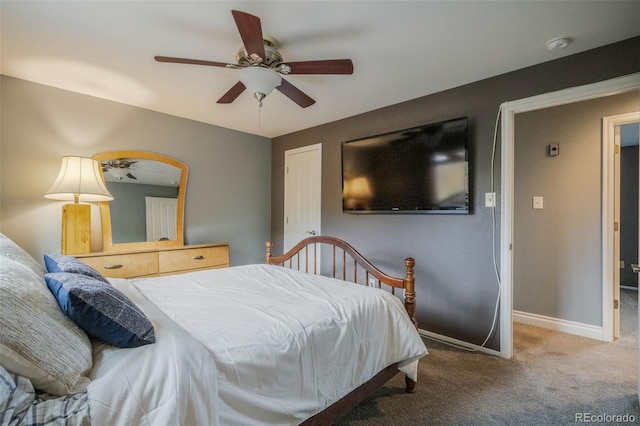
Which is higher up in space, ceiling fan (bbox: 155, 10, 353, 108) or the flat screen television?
ceiling fan (bbox: 155, 10, 353, 108)

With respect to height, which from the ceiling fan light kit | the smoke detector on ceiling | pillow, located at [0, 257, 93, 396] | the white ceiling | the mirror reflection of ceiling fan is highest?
the white ceiling

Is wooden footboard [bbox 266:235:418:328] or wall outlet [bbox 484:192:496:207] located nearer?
wooden footboard [bbox 266:235:418:328]

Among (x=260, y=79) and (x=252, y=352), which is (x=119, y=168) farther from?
(x=252, y=352)

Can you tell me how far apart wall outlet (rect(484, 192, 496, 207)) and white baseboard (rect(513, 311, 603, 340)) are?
166 cm

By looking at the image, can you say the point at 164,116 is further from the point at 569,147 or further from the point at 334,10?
the point at 569,147

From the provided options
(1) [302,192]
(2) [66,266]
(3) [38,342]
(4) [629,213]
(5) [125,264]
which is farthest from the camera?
(4) [629,213]

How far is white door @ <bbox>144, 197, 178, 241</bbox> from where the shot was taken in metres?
3.26

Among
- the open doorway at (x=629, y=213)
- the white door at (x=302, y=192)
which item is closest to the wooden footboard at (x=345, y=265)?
the white door at (x=302, y=192)

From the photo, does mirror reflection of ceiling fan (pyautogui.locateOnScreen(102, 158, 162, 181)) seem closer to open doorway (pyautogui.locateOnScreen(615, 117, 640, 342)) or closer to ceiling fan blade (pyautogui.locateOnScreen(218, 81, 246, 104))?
ceiling fan blade (pyautogui.locateOnScreen(218, 81, 246, 104))

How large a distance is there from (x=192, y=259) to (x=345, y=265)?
169 cm

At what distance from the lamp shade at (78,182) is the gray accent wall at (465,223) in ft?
8.59

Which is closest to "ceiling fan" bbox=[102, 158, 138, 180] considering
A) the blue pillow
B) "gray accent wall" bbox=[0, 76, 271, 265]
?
"gray accent wall" bbox=[0, 76, 271, 265]

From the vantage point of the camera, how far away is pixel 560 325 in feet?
10.0

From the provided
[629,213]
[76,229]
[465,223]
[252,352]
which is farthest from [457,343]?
[629,213]
